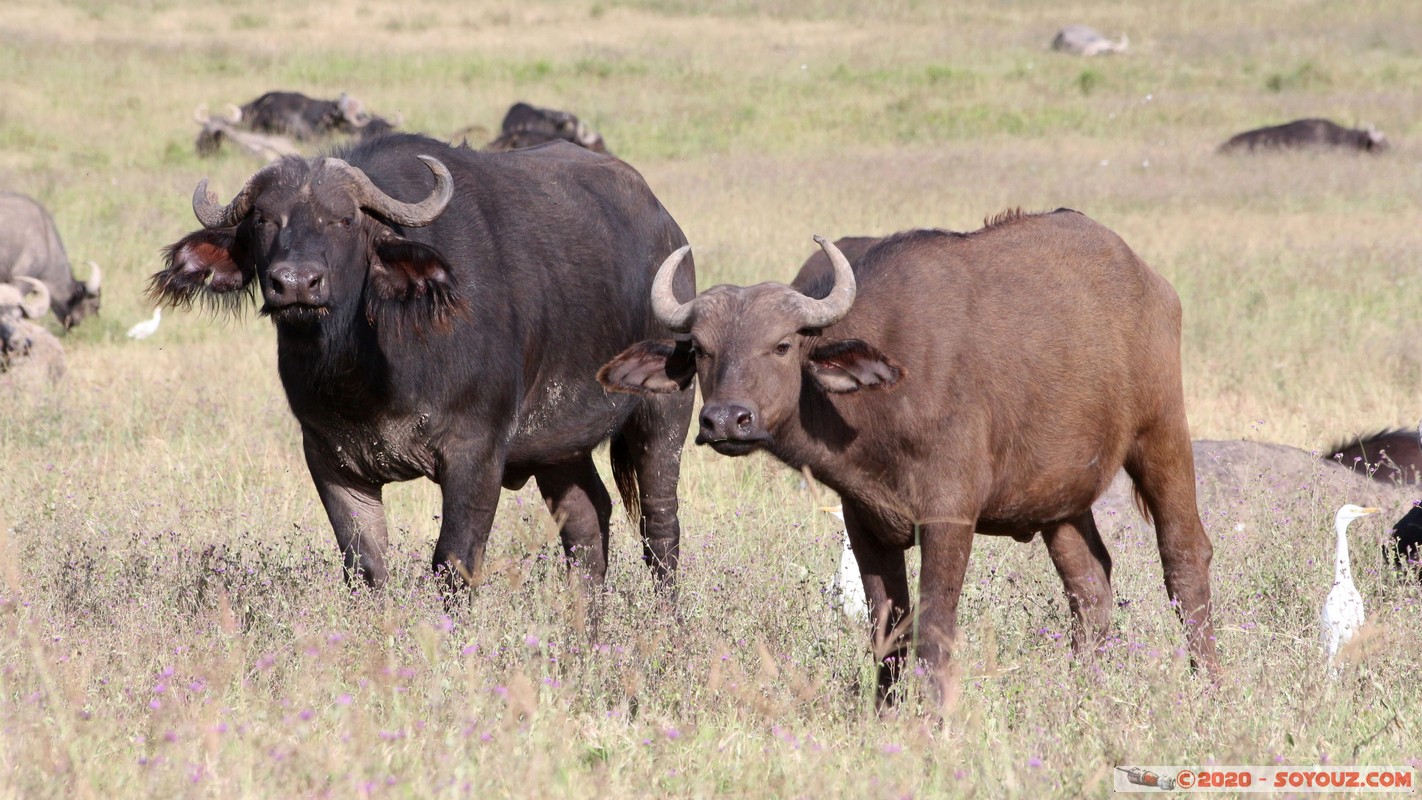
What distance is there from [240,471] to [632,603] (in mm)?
3222

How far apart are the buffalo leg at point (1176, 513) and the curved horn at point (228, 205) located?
3305 mm

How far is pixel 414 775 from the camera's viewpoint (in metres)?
3.91

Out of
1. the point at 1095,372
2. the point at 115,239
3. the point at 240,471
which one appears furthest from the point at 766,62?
the point at 1095,372

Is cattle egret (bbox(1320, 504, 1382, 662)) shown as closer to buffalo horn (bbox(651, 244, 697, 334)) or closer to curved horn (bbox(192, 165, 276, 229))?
buffalo horn (bbox(651, 244, 697, 334))

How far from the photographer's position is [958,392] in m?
5.21

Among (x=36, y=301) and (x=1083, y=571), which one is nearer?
(x=1083, y=571)

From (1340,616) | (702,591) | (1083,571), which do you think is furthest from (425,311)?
(1340,616)

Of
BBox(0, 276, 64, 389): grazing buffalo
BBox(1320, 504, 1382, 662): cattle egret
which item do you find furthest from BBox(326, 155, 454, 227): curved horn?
BBox(0, 276, 64, 389): grazing buffalo

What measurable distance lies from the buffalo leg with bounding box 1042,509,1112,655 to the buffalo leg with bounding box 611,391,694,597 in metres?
1.95

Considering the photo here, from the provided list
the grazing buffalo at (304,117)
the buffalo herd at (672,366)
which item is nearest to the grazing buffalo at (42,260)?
the buffalo herd at (672,366)

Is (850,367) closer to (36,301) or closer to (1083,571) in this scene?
(1083,571)

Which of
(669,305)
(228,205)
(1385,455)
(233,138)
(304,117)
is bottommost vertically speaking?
(1385,455)

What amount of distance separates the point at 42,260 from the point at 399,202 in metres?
10.2

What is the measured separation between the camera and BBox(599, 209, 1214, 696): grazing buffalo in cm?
494
